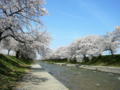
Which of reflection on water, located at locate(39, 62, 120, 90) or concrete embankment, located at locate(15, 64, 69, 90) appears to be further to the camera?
reflection on water, located at locate(39, 62, 120, 90)

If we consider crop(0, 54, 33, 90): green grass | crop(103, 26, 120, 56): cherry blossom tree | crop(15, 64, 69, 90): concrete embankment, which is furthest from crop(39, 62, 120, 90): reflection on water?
crop(103, 26, 120, 56): cherry blossom tree

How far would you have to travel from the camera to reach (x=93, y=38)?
42062 millimetres

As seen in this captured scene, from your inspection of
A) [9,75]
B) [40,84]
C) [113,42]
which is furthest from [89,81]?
[113,42]

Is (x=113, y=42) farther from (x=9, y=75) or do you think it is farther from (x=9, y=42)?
(x=9, y=75)

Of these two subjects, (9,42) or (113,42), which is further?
(113,42)

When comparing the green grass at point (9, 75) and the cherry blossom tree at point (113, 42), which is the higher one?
the cherry blossom tree at point (113, 42)

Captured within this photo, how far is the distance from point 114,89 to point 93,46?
106 ft

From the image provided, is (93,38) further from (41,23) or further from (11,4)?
(11,4)

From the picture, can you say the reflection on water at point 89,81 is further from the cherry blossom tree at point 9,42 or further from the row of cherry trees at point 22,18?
the cherry blossom tree at point 9,42

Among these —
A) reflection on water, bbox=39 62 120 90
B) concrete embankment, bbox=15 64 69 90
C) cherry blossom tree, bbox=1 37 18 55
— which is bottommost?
reflection on water, bbox=39 62 120 90

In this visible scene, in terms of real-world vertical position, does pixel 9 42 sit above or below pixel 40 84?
above

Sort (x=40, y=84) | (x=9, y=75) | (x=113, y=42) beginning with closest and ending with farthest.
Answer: (x=40, y=84) < (x=9, y=75) < (x=113, y=42)

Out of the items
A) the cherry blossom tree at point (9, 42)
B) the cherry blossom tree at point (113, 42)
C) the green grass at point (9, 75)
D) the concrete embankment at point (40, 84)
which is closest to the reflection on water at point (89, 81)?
the concrete embankment at point (40, 84)

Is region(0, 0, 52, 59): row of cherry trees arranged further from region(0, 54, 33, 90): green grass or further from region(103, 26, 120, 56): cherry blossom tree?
region(103, 26, 120, 56): cherry blossom tree
